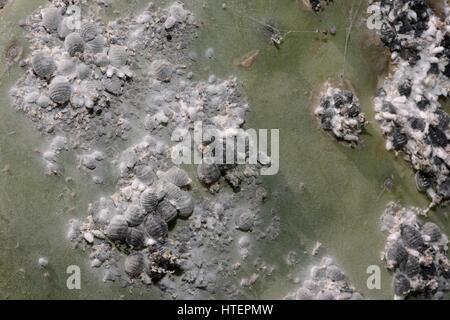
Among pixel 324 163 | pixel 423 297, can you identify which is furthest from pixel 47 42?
pixel 423 297

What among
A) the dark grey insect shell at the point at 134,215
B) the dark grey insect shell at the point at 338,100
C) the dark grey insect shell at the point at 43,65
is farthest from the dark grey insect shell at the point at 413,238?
the dark grey insect shell at the point at 43,65

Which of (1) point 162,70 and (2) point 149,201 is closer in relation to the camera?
(2) point 149,201

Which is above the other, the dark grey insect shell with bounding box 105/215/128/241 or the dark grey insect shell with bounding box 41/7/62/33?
the dark grey insect shell with bounding box 41/7/62/33

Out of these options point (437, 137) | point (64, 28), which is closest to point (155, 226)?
point (64, 28)

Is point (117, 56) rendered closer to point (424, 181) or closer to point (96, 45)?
point (96, 45)

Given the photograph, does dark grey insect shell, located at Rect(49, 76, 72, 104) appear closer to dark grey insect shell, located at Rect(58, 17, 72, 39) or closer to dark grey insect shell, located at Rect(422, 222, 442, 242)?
dark grey insect shell, located at Rect(58, 17, 72, 39)

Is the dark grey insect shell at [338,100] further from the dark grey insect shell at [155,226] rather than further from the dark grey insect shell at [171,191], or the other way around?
the dark grey insect shell at [155,226]

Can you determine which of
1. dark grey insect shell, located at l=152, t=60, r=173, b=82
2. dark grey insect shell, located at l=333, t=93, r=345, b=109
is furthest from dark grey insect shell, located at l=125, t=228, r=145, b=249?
dark grey insect shell, located at l=333, t=93, r=345, b=109
